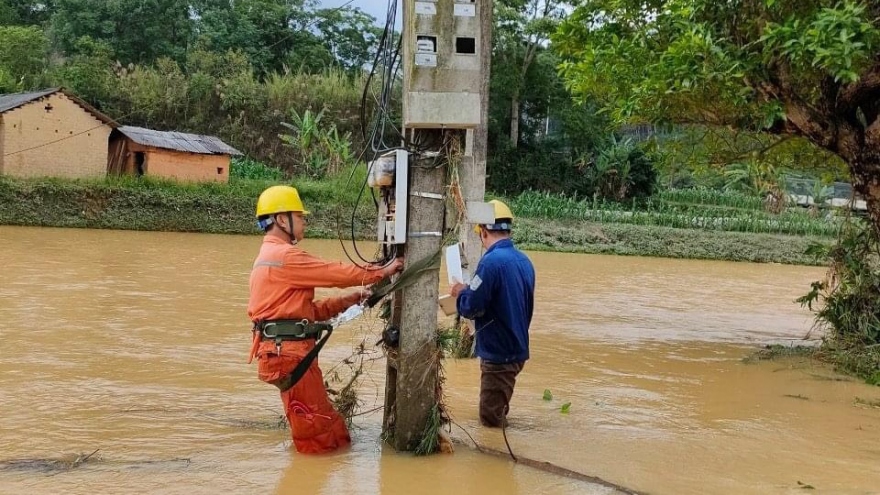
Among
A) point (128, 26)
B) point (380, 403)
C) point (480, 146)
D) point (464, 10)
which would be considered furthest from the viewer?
point (128, 26)

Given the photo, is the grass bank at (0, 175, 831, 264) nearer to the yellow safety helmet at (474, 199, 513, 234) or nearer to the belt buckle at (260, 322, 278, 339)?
the yellow safety helmet at (474, 199, 513, 234)

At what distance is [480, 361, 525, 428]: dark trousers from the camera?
248 inches

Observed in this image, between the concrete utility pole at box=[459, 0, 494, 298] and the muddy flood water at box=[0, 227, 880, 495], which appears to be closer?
the muddy flood water at box=[0, 227, 880, 495]

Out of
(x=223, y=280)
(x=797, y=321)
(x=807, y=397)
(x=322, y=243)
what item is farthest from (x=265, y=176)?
(x=807, y=397)

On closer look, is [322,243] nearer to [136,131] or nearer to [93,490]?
[136,131]

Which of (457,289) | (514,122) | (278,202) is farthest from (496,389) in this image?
(514,122)

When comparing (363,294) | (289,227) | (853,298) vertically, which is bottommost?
(853,298)

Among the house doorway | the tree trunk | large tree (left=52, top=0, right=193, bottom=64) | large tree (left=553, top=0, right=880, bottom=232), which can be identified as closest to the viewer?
large tree (left=553, top=0, right=880, bottom=232)

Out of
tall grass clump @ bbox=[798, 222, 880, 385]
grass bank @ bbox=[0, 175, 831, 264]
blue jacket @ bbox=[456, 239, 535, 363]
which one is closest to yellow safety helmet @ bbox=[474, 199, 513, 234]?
blue jacket @ bbox=[456, 239, 535, 363]

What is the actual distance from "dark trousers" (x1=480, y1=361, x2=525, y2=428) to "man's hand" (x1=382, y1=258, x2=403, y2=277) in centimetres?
112

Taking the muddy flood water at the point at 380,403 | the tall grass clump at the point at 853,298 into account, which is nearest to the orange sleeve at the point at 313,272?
the muddy flood water at the point at 380,403

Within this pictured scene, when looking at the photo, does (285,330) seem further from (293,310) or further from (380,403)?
(380,403)

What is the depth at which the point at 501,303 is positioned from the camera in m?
6.13

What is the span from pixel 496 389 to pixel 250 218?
21.7 meters
